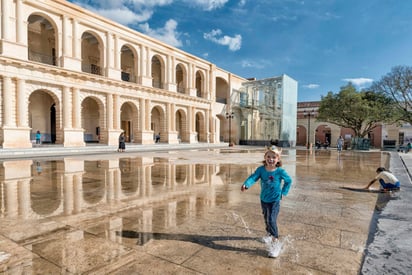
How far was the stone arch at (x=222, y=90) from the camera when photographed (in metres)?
36.6

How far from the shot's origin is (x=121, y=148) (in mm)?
18016

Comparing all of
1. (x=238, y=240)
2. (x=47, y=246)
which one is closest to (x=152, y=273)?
(x=238, y=240)

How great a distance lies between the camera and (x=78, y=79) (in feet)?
64.5

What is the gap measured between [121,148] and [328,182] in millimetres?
14831

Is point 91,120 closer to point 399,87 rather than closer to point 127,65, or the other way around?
point 127,65

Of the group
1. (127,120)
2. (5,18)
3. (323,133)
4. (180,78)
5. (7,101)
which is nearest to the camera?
(5,18)

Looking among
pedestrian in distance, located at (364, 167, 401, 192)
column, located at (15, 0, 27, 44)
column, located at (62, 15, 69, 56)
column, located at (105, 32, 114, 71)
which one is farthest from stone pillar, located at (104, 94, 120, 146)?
pedestrian in distance, located at (364, 167, 401, 192)

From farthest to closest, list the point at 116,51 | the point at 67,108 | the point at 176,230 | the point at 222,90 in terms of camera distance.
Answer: the point at 222,90 → the point at 116,51 → the point at 67,108 → the point at 176,230

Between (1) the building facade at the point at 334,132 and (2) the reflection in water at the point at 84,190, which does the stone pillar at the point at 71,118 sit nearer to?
(2) the reflection in water at the point at 84,190

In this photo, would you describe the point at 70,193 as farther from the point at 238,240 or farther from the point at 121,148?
the point at 121,148

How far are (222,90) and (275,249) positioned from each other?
36.2 metres

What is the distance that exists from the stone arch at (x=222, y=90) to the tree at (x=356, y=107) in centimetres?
1350

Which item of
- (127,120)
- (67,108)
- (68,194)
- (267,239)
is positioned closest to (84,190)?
(68,194)

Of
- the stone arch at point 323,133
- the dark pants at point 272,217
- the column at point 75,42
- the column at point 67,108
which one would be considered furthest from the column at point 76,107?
the stone arch at point 323,133
